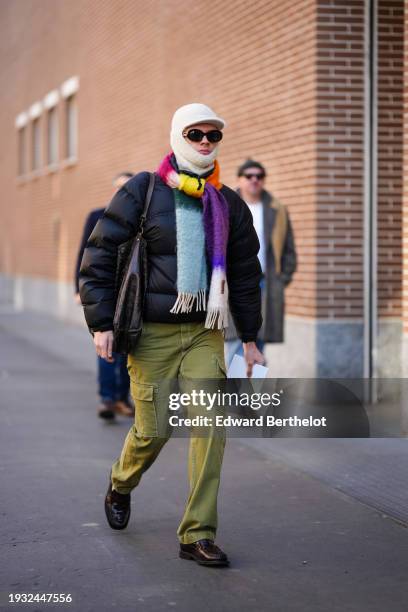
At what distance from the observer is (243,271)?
5230mm

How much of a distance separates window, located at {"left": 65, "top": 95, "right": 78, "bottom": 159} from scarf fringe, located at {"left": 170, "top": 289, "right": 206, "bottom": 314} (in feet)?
58.0

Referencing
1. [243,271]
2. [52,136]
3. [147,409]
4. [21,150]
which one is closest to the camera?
[147,409]

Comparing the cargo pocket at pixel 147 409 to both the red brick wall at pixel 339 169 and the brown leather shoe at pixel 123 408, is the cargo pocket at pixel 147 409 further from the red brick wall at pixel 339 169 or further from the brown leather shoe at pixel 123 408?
the red brick wall at pixel 339 169

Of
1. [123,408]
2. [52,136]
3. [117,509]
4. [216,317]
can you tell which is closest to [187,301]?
[216,317]

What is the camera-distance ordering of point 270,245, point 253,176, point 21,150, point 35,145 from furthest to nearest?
point 21,150 → point 35,145 → point 270,245 → point 253,176

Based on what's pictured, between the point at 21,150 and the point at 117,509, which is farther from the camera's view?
the point at 21,150

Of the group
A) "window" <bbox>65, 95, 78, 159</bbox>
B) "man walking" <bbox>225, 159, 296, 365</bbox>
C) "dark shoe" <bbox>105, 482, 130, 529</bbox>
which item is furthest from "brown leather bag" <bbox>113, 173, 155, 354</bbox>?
"window" <bbox>65, 95, 78, 159</bbox>

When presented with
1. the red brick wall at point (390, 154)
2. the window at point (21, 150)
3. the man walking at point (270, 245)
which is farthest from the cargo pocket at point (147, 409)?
the window at point (21, 150)

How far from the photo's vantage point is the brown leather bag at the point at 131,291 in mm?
4953

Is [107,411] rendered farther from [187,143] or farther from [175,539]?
[187,143]

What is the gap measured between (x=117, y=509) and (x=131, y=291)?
3.80 ft

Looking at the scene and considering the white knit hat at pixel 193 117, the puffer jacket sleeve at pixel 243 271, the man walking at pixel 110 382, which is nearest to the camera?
the white knit hat at pixel 193 117

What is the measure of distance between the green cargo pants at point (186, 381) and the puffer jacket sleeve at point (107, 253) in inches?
8.1

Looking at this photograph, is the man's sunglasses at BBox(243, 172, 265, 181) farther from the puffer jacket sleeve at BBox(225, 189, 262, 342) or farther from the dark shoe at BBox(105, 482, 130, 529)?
the dark shoe at BBox(105, 482, 130, 529)
